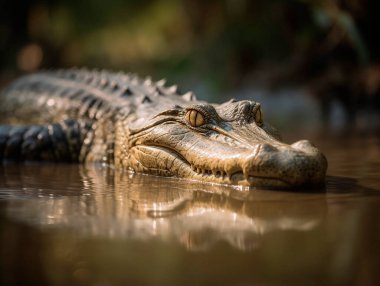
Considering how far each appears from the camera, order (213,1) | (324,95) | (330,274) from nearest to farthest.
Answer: (330,274), (324,95), (213,1)

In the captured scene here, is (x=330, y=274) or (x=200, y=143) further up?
(x=200, y=143)

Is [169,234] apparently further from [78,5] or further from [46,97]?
[78,5]

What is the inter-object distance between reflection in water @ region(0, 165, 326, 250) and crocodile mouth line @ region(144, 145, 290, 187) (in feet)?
0.22

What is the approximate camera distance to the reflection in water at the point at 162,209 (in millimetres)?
2100

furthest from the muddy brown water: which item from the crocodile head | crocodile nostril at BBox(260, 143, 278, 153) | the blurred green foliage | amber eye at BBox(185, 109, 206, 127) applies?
the blurred green foliage

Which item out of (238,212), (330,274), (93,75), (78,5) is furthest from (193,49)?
(330,274)

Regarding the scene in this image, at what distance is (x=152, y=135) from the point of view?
12.9 ft

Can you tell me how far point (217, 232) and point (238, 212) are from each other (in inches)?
16.3

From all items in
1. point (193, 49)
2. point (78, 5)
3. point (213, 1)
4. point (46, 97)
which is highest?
point (78, 5)

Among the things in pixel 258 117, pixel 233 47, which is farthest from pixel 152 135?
pixel 233 47

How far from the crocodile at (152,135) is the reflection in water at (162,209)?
147 mm

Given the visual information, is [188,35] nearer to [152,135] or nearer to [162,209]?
[152,135]

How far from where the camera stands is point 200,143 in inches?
137

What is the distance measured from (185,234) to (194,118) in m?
1.70
